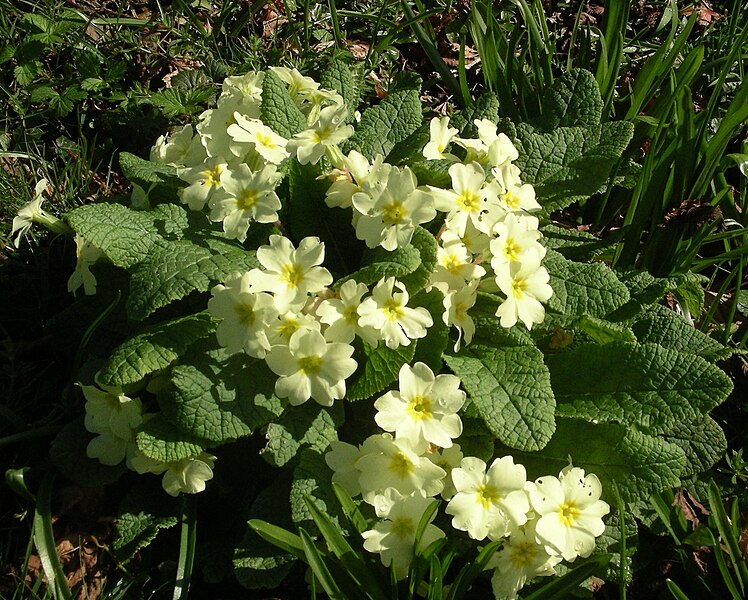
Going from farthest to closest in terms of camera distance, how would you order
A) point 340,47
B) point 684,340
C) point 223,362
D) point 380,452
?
point 340,47 < point 684,340 < point 223,362 < point 380,452

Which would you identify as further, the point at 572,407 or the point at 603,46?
the point at 603,46

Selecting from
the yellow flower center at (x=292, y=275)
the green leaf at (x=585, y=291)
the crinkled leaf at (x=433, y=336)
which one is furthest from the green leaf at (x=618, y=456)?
the yellow flower center at (x=292, y=275)

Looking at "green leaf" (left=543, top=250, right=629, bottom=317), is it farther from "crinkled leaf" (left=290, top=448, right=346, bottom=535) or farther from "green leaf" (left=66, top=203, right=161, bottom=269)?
"green leaf" (left=66, top=203, right=161, bottom=269)

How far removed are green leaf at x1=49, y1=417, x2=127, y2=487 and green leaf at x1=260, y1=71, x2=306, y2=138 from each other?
1045 mm

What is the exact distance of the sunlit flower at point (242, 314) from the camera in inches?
75.8

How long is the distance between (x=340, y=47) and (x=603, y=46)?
115 centimetres

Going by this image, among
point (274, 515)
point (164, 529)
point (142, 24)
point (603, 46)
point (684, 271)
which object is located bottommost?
point (164, 529)

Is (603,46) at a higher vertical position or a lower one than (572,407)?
higher

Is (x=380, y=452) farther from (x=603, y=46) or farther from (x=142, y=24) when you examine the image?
(x=142, y=24)

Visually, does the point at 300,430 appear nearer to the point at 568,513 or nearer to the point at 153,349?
the point at 153,349

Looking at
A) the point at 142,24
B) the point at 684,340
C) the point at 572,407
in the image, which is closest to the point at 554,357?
the point at 572,407

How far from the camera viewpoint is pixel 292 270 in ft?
6.53

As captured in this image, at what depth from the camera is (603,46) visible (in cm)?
314

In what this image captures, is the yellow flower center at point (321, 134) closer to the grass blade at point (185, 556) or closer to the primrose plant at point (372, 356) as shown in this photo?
the primrose plant at point (372, 356)
